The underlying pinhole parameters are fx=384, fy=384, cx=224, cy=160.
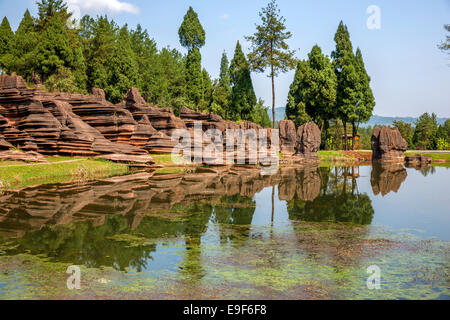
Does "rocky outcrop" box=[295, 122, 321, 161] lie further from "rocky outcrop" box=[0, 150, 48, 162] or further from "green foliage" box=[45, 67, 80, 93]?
"rocky outcrop" box=[0, 150, 48, 162]

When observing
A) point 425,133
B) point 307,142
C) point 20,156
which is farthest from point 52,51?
point 425,133

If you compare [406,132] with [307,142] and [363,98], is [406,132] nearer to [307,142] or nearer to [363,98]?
[363,98]

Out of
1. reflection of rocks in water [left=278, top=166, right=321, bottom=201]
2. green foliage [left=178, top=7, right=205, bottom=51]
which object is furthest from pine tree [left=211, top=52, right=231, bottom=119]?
reflection of rocks in water [left=278, top=166, right=321, bottom=201]

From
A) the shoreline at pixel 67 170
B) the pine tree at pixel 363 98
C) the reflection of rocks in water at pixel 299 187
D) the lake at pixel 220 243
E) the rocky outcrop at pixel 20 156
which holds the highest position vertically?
the pine tree at pixel 363 98

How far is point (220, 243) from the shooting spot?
1166cm

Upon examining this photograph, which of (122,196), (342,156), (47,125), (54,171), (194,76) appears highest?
(194,76)

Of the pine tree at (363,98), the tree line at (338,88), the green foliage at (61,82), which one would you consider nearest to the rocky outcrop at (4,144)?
the green foliage at (61,82)

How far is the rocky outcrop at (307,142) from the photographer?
47916 mm

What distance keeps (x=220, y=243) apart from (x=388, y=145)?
4616cm

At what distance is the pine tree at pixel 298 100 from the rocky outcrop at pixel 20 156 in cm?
4230

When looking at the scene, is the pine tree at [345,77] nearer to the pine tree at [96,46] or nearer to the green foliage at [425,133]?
the green foliage at [425,133]

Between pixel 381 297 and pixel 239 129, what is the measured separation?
3758 centimetres

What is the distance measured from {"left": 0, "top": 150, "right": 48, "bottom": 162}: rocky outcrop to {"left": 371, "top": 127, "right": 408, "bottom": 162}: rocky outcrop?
41499 mm

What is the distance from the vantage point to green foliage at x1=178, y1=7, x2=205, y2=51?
2348 inches
